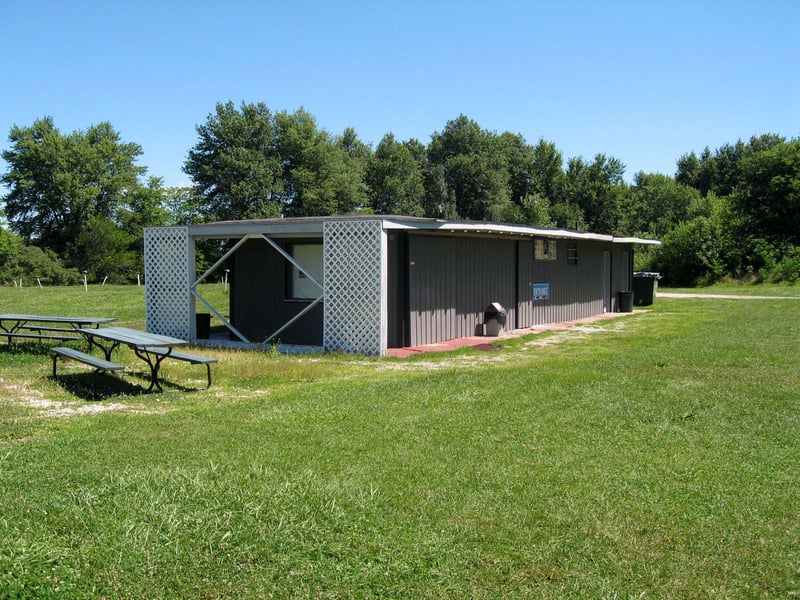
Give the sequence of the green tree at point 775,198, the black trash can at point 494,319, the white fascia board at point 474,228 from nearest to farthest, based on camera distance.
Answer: the white fascia board at point 474,228 < the black trash can at point 494,319 < the green tree at point 775,198

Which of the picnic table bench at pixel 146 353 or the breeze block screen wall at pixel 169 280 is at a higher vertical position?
the breeze block screen wall at pixel 169 280

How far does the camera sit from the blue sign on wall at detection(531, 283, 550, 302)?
678 inches

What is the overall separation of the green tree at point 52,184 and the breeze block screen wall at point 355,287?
42426 millimetres

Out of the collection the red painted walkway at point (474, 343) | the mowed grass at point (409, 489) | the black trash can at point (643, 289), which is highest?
the black trash can at point (643, 289)

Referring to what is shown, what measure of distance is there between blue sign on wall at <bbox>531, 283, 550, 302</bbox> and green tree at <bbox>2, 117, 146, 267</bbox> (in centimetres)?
4033

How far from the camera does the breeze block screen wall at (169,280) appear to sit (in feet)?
46.9

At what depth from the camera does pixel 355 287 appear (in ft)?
39.7

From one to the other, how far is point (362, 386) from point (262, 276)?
6160mm

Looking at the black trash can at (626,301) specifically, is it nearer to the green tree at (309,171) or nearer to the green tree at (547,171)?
the green tree at (309,171)

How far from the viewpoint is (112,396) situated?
8.25 metres

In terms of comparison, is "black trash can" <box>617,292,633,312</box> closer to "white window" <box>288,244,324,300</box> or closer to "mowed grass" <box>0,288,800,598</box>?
"white window" <box>288,244,324,300</box>

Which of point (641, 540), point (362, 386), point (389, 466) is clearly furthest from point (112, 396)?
point (641, 540)

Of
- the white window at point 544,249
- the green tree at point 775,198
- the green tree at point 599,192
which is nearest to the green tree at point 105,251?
the green tree at point 599,192

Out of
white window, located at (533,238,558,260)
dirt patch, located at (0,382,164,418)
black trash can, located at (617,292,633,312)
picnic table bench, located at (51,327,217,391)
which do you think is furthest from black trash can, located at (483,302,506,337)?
dirt patch, located at (0,382,164,418)
